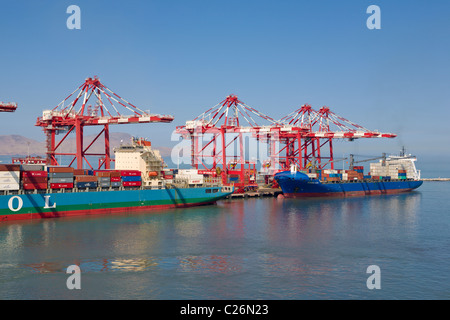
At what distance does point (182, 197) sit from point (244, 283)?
3374cm

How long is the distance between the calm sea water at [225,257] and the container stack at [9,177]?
4.44 meters

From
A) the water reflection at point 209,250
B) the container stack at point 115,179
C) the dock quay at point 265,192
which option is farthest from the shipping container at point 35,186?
the dock quay at point 265,192

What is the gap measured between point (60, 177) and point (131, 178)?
9319mm

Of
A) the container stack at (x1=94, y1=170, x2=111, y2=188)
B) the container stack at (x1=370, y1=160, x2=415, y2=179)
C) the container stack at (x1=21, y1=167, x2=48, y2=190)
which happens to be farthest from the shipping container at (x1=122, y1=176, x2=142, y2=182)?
the container stack at (x1=370, y1=160, x2=415, y2=179)

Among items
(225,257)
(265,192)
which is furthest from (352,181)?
(225,257)

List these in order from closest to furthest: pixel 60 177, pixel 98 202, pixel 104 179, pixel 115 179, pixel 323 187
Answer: pixel 60 177 → pixel 98 202 → pixel 104 179 → pixel 115 179 → pixel 323 187

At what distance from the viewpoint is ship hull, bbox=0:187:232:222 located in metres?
42.2

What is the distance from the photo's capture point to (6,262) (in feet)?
86.2

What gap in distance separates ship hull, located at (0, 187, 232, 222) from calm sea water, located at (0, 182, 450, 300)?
2.59m

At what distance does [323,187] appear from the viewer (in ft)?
252

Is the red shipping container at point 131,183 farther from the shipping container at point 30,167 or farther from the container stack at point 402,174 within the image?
the container stack at point 402,174

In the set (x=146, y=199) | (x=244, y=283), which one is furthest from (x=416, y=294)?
(x=146, y=199)

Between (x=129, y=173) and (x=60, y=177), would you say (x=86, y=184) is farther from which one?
(x=129, y=173)

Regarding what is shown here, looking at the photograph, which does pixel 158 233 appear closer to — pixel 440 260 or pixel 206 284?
pixel 206 284
